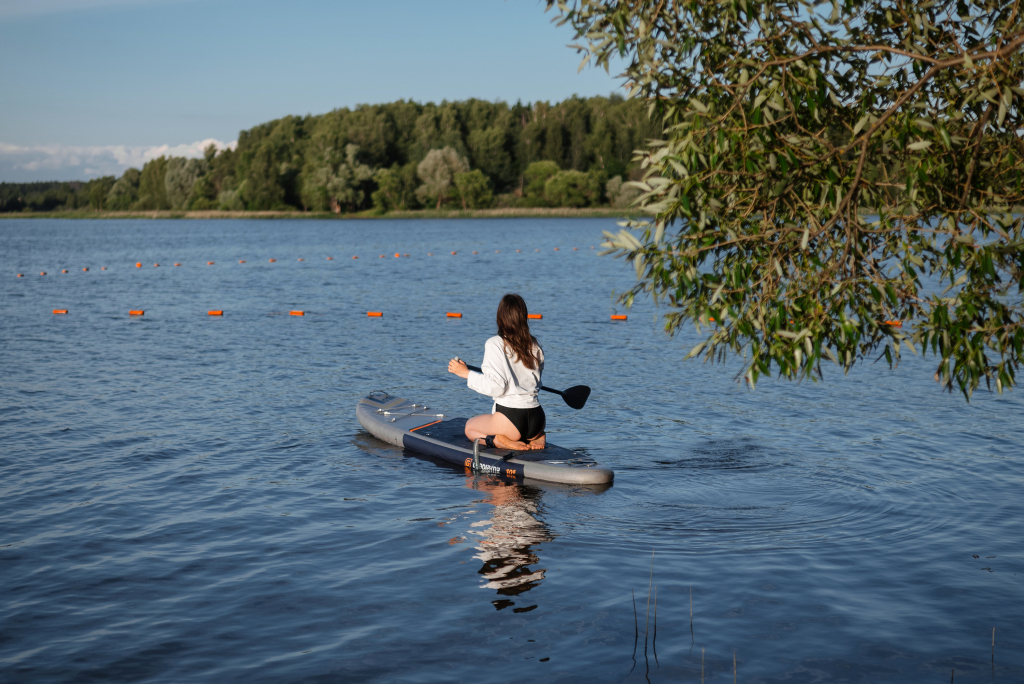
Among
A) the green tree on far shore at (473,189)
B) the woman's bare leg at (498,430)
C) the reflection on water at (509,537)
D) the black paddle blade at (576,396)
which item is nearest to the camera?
the reflection on water at (509,537)

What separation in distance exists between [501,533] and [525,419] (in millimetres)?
1705

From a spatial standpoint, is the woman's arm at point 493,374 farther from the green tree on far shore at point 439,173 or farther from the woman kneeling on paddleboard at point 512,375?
the green tree on far shore at point 439,173

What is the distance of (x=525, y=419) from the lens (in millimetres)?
9062

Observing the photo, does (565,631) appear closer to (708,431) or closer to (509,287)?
(708,431)

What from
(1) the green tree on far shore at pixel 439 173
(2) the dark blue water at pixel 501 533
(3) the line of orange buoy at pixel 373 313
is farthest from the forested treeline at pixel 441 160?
(2) the dark blue water at pixel 501 533

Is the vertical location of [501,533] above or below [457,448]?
below

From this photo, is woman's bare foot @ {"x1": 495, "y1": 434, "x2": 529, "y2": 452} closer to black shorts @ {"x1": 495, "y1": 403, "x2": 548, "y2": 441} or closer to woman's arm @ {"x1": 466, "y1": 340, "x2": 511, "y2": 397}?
black shorts @ {"x1": 495, "y1": 403, "x2": 548, "y2": 441}

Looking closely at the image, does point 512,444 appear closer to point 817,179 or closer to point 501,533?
point 501,533

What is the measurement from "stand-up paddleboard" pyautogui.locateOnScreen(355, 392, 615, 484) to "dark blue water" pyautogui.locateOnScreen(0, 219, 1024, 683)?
19cm

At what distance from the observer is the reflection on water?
21.7 feet

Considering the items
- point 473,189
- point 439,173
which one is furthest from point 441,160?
point 473,189

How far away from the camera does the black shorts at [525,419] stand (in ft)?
29.6

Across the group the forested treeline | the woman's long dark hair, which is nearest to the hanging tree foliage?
the woman's long dark hair

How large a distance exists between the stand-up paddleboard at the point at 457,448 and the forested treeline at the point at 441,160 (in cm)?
8794
